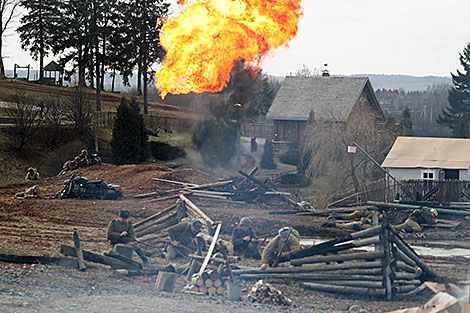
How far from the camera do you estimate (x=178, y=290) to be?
44.2 ft

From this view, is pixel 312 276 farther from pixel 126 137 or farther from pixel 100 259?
pixel 126 137

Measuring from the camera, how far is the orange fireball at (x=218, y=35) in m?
23.4

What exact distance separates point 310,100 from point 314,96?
94 centimetres

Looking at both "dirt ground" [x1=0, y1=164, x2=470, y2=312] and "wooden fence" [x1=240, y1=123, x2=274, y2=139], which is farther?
"wooden fence" [x1=240, y1=123, x2=274, y2=139]

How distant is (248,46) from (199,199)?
6368 millimetres

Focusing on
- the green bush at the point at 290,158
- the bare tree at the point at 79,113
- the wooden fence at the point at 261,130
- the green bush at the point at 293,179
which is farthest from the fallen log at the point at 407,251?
the wooden fence at the point at 261,130

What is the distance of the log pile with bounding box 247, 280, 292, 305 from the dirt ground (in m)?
0.29

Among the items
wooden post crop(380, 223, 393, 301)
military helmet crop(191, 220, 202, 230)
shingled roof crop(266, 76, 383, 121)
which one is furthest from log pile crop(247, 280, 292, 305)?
shingled roof crop(266, 76, 383, 121)

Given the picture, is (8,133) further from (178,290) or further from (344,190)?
(178,290)

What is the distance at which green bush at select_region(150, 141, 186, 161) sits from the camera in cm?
3924

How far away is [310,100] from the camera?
54.7 m

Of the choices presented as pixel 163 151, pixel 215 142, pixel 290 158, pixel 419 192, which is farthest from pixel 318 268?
pixel 290 158

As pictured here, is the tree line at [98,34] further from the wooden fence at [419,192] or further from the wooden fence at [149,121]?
the wooden fence at [419,192]

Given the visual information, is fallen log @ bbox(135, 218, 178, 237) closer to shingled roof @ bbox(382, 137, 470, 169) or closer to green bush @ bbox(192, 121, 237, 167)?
green bush @ bbox(192, 121, 237, 167)
